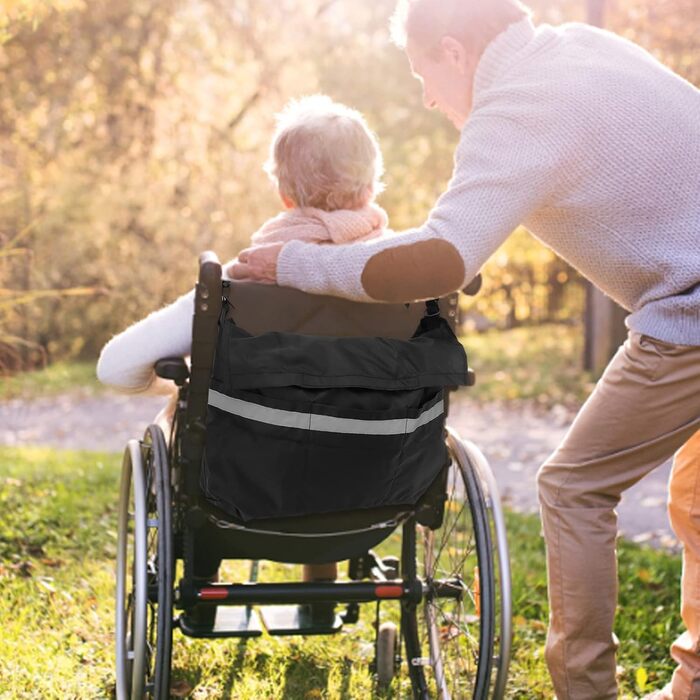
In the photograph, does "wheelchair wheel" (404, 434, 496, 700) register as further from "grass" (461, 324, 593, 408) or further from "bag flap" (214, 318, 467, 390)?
"grass" (461, 324, 593, 408)

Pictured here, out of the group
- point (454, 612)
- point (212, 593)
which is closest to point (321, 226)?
point (212, 593)

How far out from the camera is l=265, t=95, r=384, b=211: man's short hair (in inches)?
103

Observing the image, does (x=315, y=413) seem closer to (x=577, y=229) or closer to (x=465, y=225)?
(x=465, y=225)

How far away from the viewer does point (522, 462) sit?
7.73 metres

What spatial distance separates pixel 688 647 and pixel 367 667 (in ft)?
3.30

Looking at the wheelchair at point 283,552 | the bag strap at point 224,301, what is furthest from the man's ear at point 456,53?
the bag strap at point 224,301

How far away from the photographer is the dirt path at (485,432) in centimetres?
627

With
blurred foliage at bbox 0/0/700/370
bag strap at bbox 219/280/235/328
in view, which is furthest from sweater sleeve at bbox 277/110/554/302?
blurred foliage at bbox 0/0/700/370

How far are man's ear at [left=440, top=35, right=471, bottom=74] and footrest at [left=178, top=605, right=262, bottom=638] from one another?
1.54 meters

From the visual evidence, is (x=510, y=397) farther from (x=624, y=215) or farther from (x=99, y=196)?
(x=624, y=215)

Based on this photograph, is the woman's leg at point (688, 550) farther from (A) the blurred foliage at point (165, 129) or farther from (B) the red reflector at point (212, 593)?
(A) the blurred foliage at point (165, 129)

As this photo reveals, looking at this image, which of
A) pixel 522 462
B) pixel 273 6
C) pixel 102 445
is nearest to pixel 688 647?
pixel 522 462

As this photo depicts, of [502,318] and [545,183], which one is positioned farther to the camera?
[502,318]

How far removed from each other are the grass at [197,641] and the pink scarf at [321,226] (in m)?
1.29
